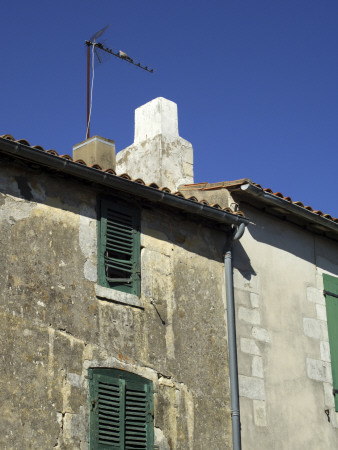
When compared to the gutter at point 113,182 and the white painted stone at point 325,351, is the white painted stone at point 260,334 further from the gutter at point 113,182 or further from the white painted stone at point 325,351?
the gutter at point 113,182

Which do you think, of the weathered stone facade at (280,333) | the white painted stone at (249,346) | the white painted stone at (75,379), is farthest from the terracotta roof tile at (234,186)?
the white painted stone at (75,379)

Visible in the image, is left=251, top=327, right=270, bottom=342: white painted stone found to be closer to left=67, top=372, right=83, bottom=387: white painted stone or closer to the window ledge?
the window ledge

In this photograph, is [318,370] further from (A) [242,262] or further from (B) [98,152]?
(B) [98,152]

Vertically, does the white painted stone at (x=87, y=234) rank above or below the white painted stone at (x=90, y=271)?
above

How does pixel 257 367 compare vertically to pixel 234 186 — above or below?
below

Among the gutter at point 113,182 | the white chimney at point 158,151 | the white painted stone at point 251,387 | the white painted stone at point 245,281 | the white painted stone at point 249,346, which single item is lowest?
the white painted stone at point 251,387

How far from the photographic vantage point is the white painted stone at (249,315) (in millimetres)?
11242

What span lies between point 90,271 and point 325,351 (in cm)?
385

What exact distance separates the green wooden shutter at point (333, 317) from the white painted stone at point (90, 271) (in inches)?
153

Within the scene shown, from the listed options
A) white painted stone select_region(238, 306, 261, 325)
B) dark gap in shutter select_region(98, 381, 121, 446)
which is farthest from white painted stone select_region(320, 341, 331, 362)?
dark gap in shutter select_region(98, 381, 121, 446)

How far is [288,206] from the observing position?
39.4 feet

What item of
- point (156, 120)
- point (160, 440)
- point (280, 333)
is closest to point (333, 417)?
point (280, 333)

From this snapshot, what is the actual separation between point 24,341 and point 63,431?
99 centimetres

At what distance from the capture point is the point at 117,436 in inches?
371
